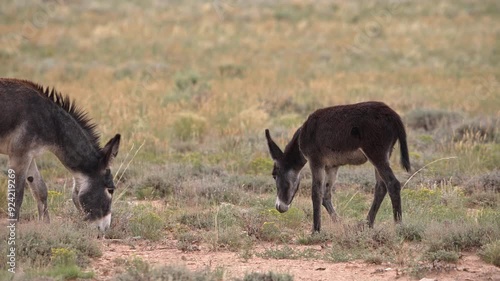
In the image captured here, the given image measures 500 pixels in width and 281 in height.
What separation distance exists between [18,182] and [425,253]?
16.8 feet

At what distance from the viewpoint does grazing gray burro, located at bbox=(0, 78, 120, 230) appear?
9.21 meters

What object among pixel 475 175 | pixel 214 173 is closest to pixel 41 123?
pixel 214 173

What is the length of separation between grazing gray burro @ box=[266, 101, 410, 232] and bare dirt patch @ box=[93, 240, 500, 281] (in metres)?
1.32

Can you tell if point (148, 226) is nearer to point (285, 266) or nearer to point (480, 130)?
point (285, 266)

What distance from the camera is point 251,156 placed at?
49.0 feet

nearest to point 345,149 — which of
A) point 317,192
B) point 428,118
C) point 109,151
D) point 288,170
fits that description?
point 317,192

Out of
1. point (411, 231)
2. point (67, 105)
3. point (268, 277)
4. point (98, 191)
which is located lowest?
point (411, 231)

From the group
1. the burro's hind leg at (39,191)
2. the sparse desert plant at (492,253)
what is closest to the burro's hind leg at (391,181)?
the sparse desert plant at (492,253)

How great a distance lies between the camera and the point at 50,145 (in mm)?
9539

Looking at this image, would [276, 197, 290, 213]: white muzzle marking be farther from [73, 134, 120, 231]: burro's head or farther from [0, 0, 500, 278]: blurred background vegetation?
[73, 134, 120, 231]: burro's head

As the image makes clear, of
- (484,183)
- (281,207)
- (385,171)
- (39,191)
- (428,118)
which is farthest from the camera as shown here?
(428,118)

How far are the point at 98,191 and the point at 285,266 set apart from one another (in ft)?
9.10

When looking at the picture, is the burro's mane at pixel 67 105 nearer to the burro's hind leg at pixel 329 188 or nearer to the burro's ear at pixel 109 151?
the burro's ear at pixel 109 151

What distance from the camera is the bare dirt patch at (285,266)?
7988mm
